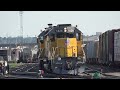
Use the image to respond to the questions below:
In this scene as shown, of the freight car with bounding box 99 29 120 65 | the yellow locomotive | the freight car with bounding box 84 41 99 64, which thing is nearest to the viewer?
the yellow locomotive

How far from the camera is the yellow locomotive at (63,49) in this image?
53.8 feet

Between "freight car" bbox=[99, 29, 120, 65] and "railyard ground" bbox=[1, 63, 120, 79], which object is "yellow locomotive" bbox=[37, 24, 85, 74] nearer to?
"railyard ground" bbox=[1, 63, 120, 79]

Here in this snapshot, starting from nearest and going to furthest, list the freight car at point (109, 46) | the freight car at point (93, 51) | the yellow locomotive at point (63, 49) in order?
the yellow locomotive at point (63, 49)
the freight car at point (109, 46)
the freight car at point (93, 51)

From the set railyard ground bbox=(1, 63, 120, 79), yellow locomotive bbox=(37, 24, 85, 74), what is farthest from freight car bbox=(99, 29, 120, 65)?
yellow locomotive bbox=(37, 24, 85, 74)

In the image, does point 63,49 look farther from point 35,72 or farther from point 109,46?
point 109,46

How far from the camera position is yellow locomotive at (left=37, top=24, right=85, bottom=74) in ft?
53.8

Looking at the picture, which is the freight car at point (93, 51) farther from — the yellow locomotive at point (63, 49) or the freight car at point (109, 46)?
the yellow locomotive at point (63, 49)

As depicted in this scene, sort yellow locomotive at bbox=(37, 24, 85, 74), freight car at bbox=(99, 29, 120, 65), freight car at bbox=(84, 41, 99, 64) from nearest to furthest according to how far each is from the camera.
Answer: yellow locomotive at bbox=(37, 24, 85, 74), freight car at bbox=(99, 29, 120, 65), freight car at bbox=(84, 41, 99, 64)

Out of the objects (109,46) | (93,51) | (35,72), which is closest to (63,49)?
(35,72)

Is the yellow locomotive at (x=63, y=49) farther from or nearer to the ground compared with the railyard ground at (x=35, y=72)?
farther from the ground

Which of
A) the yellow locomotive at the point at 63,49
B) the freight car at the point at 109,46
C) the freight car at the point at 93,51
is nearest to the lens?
the yellow locomotive at the point at 63,49

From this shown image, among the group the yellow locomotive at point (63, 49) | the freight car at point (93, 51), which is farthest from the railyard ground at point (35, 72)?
the freight car at point (93, 51)

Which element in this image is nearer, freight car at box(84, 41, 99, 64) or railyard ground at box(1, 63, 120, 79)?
railyard ground at box(1, 63, 120, 79)
